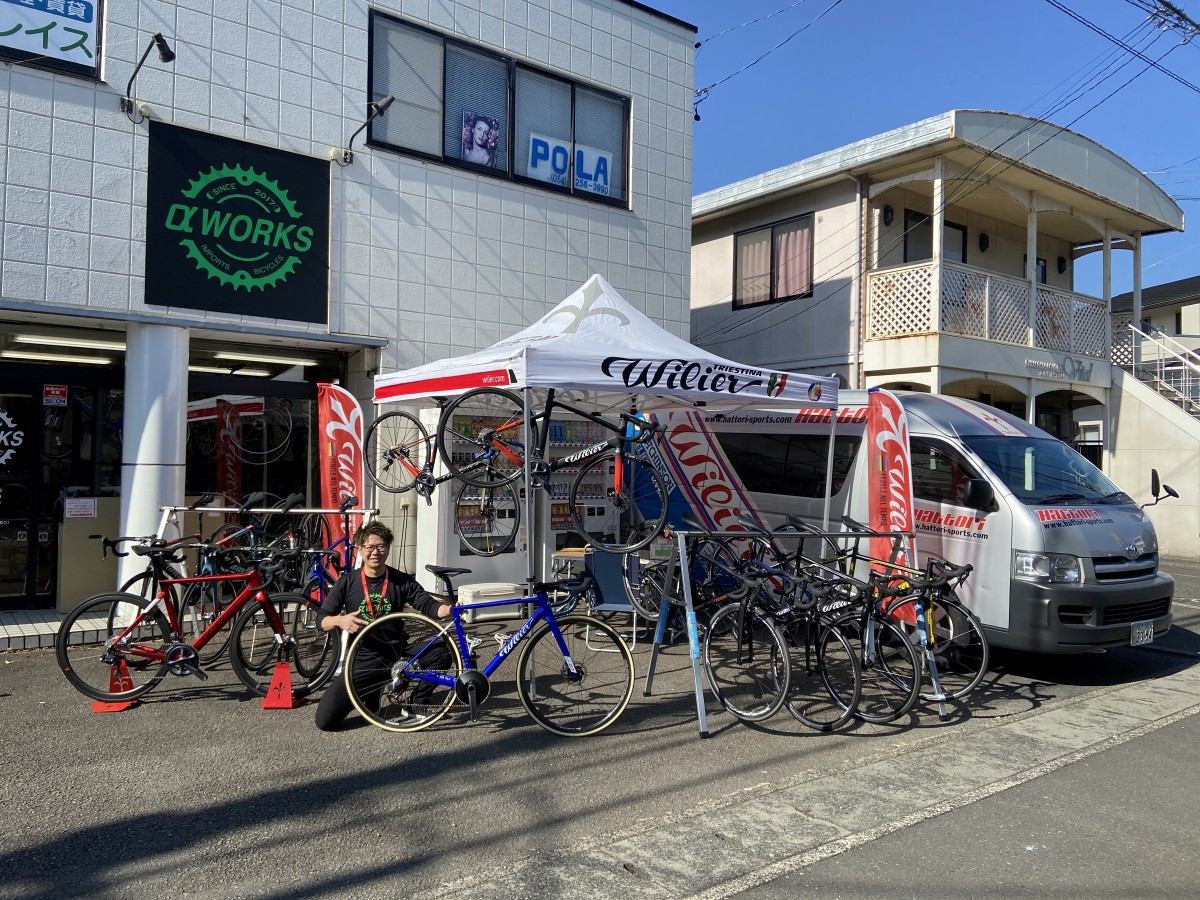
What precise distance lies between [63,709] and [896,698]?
5.57 m

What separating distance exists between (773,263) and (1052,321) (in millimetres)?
5006

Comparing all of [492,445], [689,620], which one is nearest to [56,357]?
[492,445]

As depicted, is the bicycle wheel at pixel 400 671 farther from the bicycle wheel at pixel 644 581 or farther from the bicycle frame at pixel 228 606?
the bicycle wheel at pixel 644 581

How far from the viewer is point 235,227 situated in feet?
27.1

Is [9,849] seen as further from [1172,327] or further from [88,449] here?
[1172,327]

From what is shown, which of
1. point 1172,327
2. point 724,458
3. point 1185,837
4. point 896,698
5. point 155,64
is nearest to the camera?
point 1185,837

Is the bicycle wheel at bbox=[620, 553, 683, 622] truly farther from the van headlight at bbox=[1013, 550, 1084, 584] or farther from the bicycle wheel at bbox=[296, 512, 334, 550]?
the bicycle wheel at bbox=[296, 512, 334, 550]

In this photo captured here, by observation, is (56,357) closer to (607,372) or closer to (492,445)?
(492,445)

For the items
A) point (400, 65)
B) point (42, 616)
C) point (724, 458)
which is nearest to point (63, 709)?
point (42, 616)

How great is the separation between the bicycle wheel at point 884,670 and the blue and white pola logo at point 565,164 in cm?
660

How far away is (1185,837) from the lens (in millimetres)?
4090

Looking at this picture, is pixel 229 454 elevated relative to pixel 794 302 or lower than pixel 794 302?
lower

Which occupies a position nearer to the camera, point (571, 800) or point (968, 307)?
point (571, 800)

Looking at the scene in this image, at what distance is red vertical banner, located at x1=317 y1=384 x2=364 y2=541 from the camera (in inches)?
322
